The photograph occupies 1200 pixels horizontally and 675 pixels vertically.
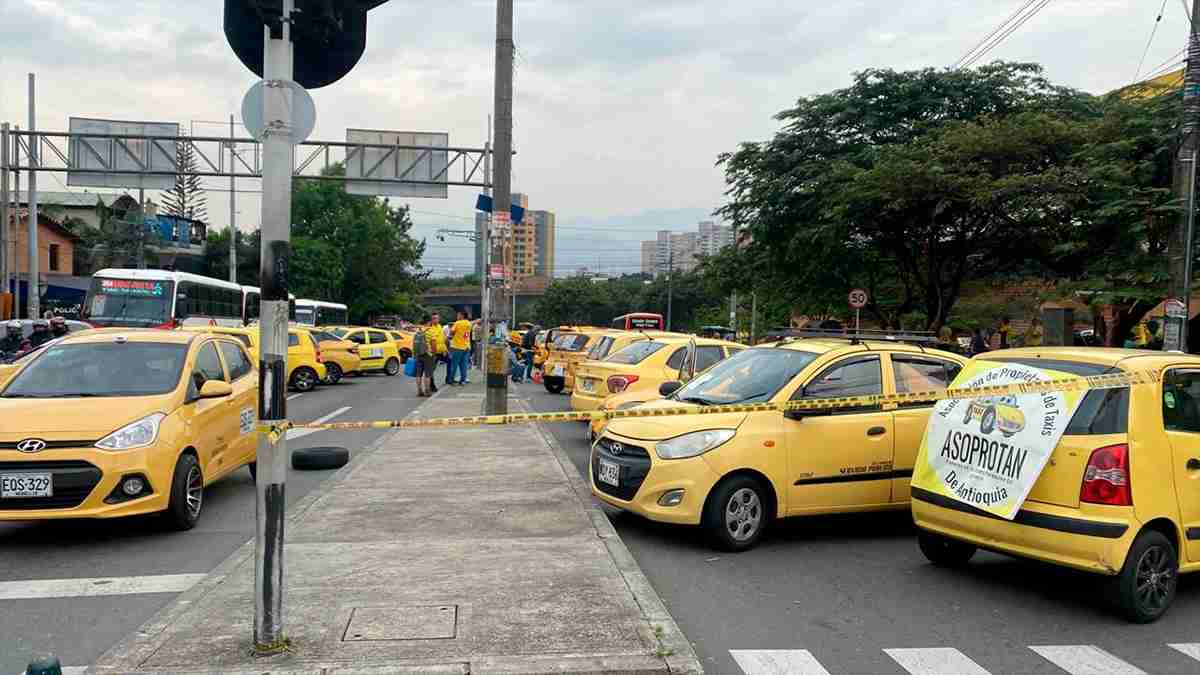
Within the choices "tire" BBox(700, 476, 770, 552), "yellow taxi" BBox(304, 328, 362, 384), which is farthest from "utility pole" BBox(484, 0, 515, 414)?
"yellow taxi" BBox(304, 328, 362, 384)

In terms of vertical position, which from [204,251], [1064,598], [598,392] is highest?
[204,251]

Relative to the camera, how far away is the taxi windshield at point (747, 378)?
782cm

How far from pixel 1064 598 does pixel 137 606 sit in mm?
6049

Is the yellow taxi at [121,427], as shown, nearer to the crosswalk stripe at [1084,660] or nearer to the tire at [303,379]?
the crosswalk stripe at [1084,660]

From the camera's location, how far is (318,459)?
35.7 ft

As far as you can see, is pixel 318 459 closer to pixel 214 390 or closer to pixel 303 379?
pixel 214 390

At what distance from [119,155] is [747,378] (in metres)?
26.3

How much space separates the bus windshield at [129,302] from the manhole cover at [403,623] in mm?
23740

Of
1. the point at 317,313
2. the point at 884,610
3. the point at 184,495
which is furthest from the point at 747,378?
the point at 317,313

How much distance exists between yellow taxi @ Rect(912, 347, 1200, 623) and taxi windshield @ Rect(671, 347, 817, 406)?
2.03 metres

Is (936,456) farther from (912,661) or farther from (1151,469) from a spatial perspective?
(912,661)

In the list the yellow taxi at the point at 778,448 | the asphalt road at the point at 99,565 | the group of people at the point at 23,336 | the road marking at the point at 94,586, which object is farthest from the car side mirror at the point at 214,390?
the group of people at the point at 23,336

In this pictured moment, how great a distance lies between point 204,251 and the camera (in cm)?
6581

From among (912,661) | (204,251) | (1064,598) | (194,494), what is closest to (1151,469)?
(1064,598)
